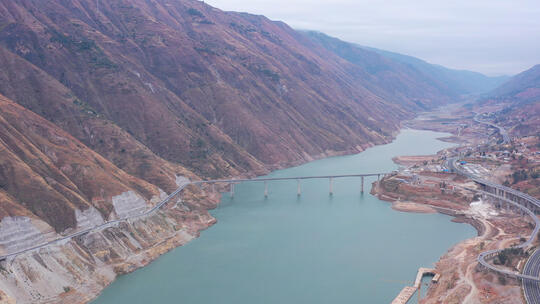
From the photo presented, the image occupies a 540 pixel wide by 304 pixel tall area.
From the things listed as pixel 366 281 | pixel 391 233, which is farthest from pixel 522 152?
pixel 366 281

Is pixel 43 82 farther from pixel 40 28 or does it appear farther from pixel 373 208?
pixel 373 208

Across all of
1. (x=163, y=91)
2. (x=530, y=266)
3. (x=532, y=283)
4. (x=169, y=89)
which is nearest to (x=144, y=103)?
(x=163, y=91)

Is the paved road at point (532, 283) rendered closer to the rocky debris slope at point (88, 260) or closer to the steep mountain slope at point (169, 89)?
the rocky debris slope at point (88, 260)

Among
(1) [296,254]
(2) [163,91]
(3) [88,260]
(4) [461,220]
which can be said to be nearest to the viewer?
(3) [88,260]

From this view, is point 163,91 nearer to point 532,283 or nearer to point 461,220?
point 461,220

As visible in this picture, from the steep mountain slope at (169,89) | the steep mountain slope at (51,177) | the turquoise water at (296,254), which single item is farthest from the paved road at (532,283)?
the steep mountain slope at (169,89)

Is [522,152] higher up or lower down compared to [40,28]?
lower down
